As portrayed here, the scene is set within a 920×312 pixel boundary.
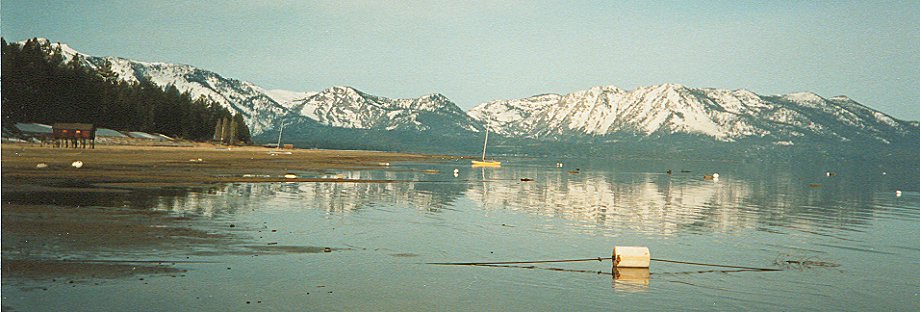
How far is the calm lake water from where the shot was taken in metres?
17.3

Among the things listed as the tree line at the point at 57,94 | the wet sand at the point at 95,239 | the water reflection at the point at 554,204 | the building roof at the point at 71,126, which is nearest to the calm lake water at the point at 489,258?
the water reflection at the point at 554,204

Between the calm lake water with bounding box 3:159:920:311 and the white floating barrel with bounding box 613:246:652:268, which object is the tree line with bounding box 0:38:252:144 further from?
the white floating barrel with bounding box 613:246:652:268

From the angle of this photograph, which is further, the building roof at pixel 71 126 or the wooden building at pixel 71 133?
the building roof at pixel 71 126

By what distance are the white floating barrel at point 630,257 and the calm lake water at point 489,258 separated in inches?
21.9

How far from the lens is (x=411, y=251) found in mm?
25891

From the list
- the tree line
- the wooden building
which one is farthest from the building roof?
the tree line

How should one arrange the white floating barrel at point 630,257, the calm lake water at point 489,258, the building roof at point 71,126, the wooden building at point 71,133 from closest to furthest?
the calm lake water at point 489,258 < the white floating barrel at point 630,257 < the wooden building at point 71,133 < the building roof at point 71,126

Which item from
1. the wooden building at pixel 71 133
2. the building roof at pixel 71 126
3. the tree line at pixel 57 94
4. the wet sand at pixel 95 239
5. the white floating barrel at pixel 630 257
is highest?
the tree line at pixel 57 94

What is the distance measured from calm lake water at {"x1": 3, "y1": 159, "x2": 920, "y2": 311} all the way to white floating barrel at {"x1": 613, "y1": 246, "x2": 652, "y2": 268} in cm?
56

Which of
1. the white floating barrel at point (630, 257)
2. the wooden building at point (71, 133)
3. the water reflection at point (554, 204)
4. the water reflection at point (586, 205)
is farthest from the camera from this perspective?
the wooden building at point (71, 133)

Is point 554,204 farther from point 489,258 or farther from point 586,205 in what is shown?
point 489,258

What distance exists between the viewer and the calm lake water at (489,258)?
56.7ft

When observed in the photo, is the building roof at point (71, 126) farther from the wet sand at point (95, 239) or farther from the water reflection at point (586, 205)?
the wet sand at point (95, 239)

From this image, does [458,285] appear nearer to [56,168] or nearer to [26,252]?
[26,252]
